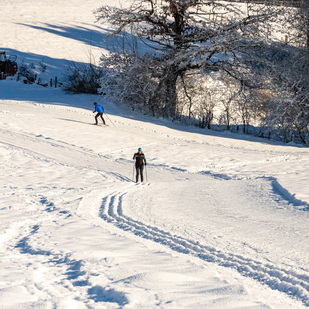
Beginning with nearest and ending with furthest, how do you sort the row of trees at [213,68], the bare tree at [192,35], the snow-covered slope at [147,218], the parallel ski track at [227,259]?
the snow-covered slope at [147,218] → the parallel ski track at [227,259] → the row of trees at [213,68] → the bare tree at [192,35]

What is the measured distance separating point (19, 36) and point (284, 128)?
1359 inches

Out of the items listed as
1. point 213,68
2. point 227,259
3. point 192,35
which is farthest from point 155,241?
point 192,35

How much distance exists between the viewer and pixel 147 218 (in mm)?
10188

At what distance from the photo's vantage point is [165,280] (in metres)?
6.17

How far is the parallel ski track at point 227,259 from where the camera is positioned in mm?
6236

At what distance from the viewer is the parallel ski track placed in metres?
6.24

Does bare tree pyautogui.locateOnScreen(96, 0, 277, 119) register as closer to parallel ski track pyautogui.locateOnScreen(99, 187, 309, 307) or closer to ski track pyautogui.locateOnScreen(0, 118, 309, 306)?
ski track pyautogui.locateOnScreen(0, 118, 309, 306)

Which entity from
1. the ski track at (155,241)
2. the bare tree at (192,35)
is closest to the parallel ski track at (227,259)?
the ski track at (155,241)

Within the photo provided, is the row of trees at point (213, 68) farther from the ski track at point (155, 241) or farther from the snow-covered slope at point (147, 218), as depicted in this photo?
the ski track at point (155, 241)

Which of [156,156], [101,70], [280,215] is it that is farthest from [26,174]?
[101,70]

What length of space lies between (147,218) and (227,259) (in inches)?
123

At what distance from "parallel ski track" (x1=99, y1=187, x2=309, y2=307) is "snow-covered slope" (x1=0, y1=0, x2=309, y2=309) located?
22 mm

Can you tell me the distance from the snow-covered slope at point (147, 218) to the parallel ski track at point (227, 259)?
0.07 ft

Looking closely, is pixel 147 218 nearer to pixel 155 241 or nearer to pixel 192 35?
pixel 155 241
